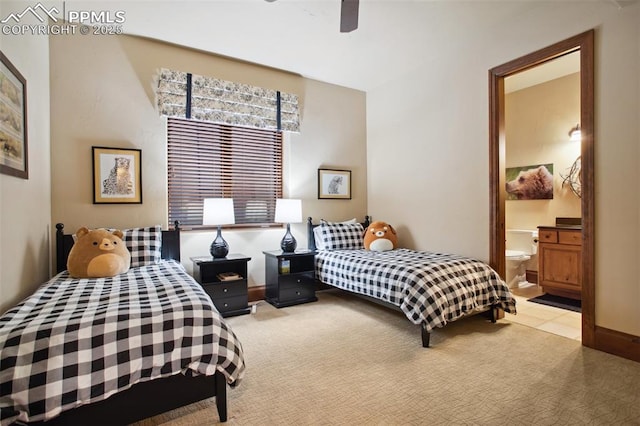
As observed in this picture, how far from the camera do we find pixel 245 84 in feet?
12.4

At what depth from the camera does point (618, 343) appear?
2.30 metres

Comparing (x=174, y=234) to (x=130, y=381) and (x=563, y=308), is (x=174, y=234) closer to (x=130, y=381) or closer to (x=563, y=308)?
(x=130, y=381)

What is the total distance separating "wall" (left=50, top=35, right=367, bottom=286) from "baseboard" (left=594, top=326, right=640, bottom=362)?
3086 mm

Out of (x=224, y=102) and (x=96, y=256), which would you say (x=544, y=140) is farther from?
(x=96, y=256)

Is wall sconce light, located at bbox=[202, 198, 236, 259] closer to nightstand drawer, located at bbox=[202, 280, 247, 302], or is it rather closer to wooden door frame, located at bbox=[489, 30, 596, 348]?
nightstand drawer, located at bbox=[202, 280, 247, 302]

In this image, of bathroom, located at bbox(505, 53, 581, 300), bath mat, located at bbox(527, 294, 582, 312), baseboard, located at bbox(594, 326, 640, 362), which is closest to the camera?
baseboard, located at bbox(594, 326, 640, 362)

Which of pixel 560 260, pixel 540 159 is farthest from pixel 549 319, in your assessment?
pixel 540 159

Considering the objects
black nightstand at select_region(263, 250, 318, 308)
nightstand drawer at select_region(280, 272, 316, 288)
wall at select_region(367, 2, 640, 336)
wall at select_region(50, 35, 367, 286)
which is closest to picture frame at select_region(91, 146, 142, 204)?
wall at select_region(50, 35, 367, 286)

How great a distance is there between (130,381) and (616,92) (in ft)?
12.0

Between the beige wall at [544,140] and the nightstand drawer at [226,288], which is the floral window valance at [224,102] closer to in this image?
the nightstand drawer at [226,288]

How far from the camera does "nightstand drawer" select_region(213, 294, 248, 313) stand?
3238mm

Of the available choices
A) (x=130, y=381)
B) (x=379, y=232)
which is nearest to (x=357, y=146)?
(x=379, y=232)

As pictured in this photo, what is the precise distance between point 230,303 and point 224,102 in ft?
7.52

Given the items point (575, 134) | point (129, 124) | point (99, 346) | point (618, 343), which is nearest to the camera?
point (99, 346)
